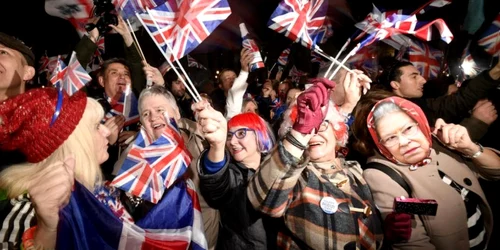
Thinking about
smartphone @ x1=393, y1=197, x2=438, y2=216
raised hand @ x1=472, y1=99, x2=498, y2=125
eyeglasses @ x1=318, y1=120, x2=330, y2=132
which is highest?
eyeglasses @ x1=318, y1=120, x2=330, y2=132

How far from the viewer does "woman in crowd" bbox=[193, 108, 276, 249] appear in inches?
85.2

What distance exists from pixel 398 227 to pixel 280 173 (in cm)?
107

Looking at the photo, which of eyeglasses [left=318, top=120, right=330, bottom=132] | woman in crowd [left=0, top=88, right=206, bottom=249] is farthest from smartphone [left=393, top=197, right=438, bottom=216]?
woman in crowd [left=0, top=88, right=206, bottom=249]

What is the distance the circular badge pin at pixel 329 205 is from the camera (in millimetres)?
2195

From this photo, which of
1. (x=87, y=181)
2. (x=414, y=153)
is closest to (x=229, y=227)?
(x=87, y=181)

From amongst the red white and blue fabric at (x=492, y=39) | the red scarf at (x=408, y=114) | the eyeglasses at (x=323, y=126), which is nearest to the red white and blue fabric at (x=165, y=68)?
the eyeglasses at (x=323, y=126)

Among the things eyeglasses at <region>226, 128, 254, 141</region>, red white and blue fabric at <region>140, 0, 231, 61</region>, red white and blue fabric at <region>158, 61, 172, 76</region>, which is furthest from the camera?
red white and blue fabric at <region>158, 61, 172, 76</region>

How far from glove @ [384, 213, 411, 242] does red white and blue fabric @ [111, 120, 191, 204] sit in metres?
1.64

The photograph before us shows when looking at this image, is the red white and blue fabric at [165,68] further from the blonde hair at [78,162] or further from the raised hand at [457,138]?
the raised hand at [457,138]

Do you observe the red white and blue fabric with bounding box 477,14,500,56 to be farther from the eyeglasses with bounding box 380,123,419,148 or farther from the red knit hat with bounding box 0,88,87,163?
the red knit hat with bounding box 0,88,87,163

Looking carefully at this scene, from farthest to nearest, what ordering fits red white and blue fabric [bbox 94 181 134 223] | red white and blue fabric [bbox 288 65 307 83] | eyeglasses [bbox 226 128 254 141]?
red white and blue fabric [bbox 288 65 307 83]
eyeglasses [bbox 226 128 254 141]
red white and blue fabric [bbox 94 181 134 223]

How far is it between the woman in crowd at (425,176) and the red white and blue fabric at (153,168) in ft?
5.11

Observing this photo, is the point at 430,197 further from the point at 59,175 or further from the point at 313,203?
the point at 59,175

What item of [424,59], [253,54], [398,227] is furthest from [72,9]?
[424,59]
